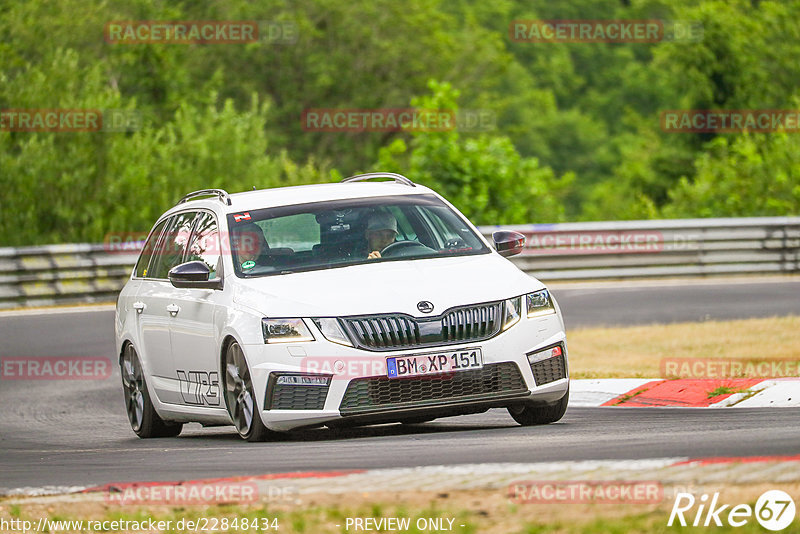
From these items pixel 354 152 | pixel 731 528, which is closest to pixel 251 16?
pixel 354 152

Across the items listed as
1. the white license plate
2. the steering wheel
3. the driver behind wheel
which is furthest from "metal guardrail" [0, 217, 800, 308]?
the white license plate

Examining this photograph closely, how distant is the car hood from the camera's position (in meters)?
8.59

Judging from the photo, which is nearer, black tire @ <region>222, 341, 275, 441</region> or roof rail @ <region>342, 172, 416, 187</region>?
black tire @ <region>222, 341, 275, 441</region>

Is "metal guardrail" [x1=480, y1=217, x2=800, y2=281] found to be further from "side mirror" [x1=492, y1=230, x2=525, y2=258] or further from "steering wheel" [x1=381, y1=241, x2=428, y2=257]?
"steering wheel" [x1=381, y1=241, x2=428, y2=257]

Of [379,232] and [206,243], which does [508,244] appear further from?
[206,243]

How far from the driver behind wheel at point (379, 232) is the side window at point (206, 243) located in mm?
978

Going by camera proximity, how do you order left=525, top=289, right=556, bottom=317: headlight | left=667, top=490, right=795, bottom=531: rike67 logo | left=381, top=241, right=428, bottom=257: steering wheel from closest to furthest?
left=667, top=490, right=795, bottom=531: rike67 logo → left=525, top=289, right=556, bottom=317: headlight → left=381, top=241, right=428, bottom=257: steering wheel

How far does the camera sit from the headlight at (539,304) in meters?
8.99

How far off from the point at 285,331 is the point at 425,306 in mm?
800

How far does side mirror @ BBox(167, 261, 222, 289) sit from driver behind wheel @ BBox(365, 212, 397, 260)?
38.6 inches

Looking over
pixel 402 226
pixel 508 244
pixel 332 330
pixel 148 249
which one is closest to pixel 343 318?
pixel 332 330

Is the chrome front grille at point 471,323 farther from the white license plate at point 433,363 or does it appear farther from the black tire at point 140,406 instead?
the black tire at point 140,406

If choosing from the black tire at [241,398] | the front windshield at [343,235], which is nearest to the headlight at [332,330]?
the black tire at [241,398]

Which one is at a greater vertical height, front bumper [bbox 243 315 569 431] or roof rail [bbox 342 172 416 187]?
roof rail [bbox 342 172 416 187]
